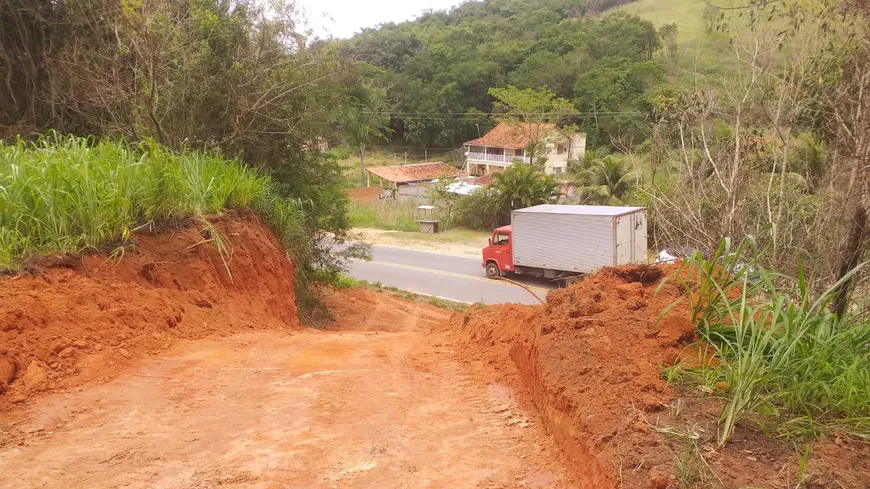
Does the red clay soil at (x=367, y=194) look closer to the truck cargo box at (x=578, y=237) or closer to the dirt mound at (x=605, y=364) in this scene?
the truck cargo box at (x=578, y=237)

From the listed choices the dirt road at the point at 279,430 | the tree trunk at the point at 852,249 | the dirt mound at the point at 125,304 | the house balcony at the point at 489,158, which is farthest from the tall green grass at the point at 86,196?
the house balcony at the point at 489,158

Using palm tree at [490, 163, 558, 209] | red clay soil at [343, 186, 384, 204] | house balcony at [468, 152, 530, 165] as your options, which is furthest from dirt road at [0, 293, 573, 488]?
house balcony at [468, 152, 530, 165]

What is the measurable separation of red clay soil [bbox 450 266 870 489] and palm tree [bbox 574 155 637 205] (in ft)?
86.9

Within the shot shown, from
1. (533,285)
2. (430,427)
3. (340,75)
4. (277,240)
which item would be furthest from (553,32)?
(430,427)

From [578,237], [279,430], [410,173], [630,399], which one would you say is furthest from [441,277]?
[410,173]

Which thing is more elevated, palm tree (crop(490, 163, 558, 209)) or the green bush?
palm tree (crop(490, 163, 558, 209))

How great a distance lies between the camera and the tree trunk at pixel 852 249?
12.7 ft

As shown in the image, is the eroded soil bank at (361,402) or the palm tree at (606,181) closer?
the eroded soil bank at (361,402)

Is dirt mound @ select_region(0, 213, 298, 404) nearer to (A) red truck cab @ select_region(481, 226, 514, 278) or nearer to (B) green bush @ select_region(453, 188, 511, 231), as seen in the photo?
(A) red truck cab @ select_region(481, 226, 514, 278)

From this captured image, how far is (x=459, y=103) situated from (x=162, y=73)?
6048 cm

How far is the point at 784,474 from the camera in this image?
238 cm

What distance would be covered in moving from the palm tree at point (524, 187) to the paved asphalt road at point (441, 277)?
7021 mm

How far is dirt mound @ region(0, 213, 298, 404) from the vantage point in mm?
4316

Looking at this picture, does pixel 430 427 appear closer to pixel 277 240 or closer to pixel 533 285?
pixel 277 240
